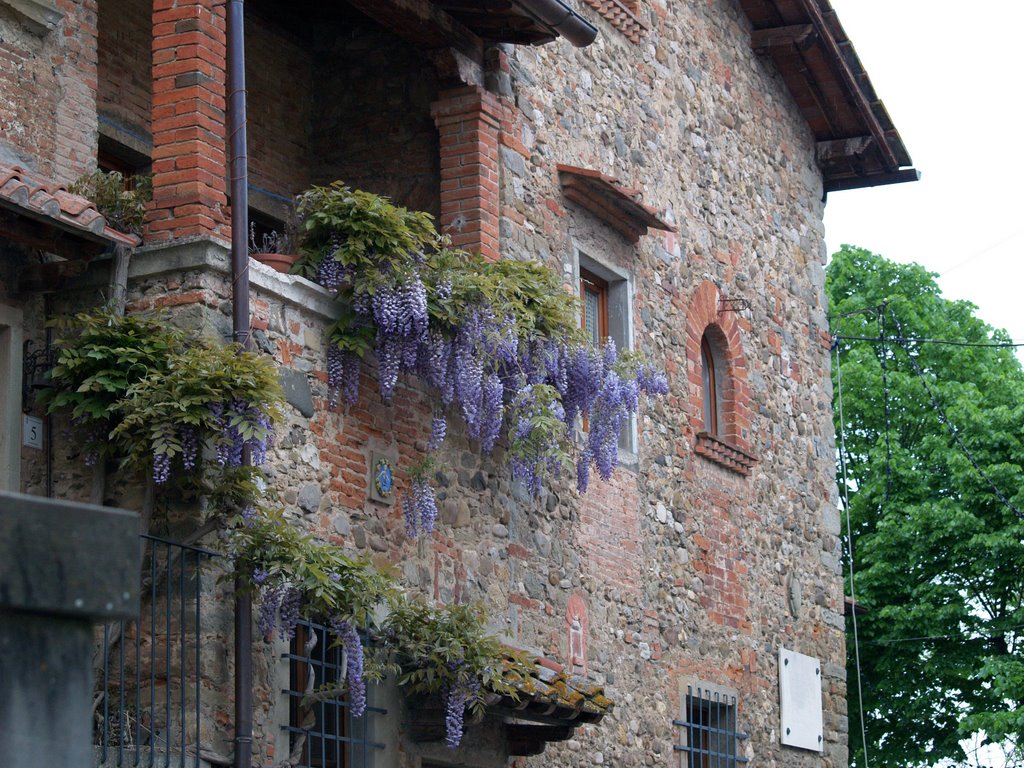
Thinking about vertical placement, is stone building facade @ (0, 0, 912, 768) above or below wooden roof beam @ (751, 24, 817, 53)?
below

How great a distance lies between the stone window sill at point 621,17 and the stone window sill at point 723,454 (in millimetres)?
2799

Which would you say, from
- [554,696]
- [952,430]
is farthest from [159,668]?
[952,430]

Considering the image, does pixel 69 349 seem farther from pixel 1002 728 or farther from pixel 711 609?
pixel 1002 728

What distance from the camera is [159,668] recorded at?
7.60 metres

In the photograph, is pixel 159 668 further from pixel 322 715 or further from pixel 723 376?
pixel 723 376

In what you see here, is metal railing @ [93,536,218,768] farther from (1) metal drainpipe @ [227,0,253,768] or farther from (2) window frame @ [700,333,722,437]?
(2) window frame @ [700,333,722,437]

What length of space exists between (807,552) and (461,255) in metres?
5.67

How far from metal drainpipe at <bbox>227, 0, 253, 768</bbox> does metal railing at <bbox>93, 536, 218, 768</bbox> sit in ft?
0.56

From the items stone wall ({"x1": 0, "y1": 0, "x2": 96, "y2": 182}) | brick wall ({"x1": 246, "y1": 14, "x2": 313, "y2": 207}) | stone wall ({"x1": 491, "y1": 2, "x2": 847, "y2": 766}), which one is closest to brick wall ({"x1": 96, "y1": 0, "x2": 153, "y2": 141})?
brick wall ({"x1": 246, "y1": 14, "x2": 313, "y2": 207})

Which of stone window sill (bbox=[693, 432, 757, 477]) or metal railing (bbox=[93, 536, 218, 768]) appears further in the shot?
stone window sill (bbox=[693, 432, 757, 477])

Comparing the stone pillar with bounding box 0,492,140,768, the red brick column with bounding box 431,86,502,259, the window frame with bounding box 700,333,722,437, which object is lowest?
the stone pillar with bounding box 0,492,140,768

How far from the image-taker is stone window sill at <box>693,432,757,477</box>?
12.5m

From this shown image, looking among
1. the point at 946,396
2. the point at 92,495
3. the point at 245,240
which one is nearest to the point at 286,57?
the point at 245,240

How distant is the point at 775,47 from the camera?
14.5 meters
